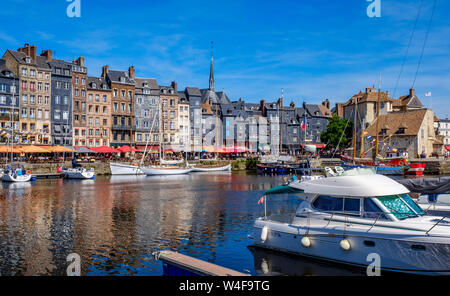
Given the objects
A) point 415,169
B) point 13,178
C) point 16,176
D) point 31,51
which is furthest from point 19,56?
point 415,169

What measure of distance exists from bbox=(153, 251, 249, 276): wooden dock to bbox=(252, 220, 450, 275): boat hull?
5.87 m

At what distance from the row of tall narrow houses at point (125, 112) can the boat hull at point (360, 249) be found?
5407cm

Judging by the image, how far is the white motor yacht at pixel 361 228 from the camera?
13.6 metres

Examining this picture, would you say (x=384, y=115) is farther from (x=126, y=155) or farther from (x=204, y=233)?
(x=204, y=233)

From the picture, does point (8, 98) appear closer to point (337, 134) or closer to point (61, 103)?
point (61, 103)

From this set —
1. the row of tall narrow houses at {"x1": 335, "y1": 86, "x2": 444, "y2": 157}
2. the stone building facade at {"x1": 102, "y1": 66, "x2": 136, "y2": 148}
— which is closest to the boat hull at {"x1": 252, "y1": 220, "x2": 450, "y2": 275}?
the row of tall narrow houses at {"x1": 335, "y1": 86, "x2": 444, "y2": 157}

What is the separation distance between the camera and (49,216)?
91.4 ft

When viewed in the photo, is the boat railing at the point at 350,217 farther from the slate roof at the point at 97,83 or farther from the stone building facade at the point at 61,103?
the slate roof at the point at 97,83

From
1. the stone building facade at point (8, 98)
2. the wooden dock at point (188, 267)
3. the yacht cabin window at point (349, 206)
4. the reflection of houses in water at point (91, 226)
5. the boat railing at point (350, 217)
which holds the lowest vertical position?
the reflection of houses in water at point (91, 226)

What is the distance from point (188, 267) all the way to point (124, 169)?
62359mm

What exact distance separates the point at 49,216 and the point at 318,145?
9704 cm

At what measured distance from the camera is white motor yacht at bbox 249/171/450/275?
1359 cm

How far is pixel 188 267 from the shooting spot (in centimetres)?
1134

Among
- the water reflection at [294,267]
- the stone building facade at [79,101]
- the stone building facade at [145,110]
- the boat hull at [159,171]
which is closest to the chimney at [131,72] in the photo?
the stone building facade at [145,110]
